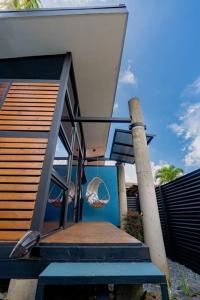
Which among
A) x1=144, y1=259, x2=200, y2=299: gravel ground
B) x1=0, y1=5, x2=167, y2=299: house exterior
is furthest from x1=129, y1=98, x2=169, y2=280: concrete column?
x1=0, y1=5, x2=167, y2=299: house exterior

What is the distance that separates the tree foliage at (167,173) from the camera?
18.7 metres

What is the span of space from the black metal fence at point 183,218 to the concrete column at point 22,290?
3074mm

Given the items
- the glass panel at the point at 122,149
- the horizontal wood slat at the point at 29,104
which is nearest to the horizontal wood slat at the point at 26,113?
the horizontal wood slat at the point at 29,104

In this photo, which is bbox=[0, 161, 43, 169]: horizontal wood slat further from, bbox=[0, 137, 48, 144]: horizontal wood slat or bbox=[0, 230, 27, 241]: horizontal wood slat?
bbox=[0, 230, 27, 241]: horizontal wood slat

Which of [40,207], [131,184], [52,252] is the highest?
[131,184]

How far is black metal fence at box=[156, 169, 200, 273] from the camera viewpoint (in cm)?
351

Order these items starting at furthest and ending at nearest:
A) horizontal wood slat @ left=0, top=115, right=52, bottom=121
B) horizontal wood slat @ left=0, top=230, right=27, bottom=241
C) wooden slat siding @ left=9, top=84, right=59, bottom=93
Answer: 1. wooden slat siding @ left=9, top=84, right=59, bottom=93
2. horizontal wood slat @ left=0, top=115, right=52, bottom=121
3. horizontal wood slat @ left=0, top=230, right=27, bottom=241

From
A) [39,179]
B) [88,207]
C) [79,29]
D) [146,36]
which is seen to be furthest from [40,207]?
[146,36]

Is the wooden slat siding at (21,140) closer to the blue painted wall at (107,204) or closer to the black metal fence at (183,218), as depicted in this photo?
the black metal fence at (183,218)

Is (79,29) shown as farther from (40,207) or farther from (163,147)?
(163,147)

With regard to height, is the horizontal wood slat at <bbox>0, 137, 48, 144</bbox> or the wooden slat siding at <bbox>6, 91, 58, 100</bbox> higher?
the wooden slat siding at <bbox>6, 91, 58, 100</bbox>

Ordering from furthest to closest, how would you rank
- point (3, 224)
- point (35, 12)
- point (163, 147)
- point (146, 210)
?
point (163, 147)
point (146, 210)
point (35, 12)
point (3, 224)

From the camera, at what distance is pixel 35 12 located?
3.00 meters

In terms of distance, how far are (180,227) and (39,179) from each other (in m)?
3.65
